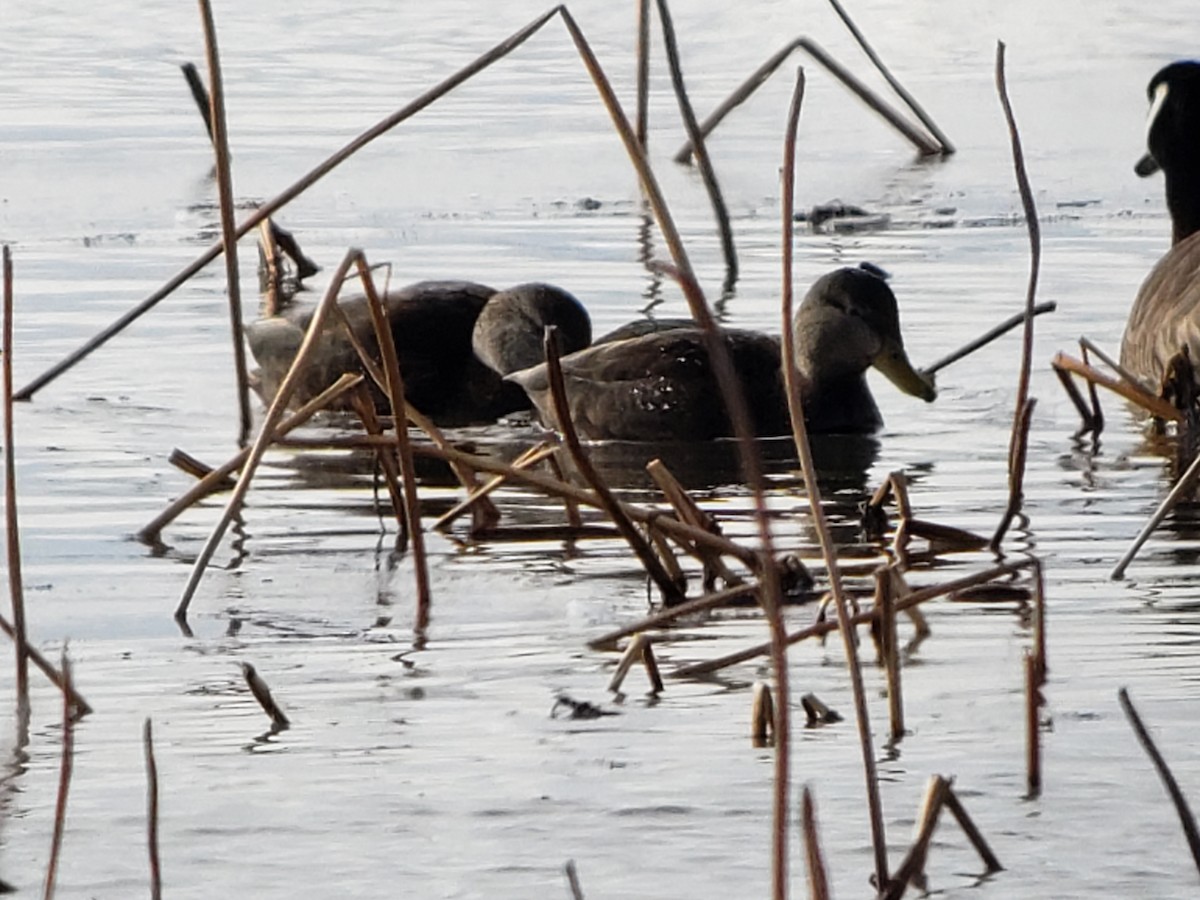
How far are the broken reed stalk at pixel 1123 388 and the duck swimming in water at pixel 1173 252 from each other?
76 centimetres

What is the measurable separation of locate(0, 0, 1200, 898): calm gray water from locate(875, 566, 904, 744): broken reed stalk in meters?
0.07

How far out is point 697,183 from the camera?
16.3 metres

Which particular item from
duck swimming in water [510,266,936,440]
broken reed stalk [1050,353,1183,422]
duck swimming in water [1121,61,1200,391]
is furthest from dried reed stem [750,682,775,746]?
duck swimming in water [1121,61,1200,391]

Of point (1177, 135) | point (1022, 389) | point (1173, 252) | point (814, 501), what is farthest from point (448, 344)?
point (814, 501)

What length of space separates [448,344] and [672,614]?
5.27 meters

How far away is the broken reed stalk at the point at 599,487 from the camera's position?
19.8 ft

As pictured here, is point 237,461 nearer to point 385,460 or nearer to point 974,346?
point 385,460

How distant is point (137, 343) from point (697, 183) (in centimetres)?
544

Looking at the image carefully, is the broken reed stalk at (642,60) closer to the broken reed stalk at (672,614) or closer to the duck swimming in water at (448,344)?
the duck swimming in water at (448,344)

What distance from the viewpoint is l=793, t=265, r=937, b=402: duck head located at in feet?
33.8

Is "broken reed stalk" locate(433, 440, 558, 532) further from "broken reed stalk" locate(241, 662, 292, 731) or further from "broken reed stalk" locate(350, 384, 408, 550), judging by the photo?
"broken reed stalk" locate(241, 662, 292, 731)

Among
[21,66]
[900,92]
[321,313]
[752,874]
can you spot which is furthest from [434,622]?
[21,66]

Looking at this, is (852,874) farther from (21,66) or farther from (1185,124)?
(21,66)

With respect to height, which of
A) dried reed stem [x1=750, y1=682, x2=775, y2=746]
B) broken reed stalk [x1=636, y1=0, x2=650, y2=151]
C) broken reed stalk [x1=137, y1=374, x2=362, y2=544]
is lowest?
dried reed stem [x1=750, y1=682, x2=775, y2=746]
